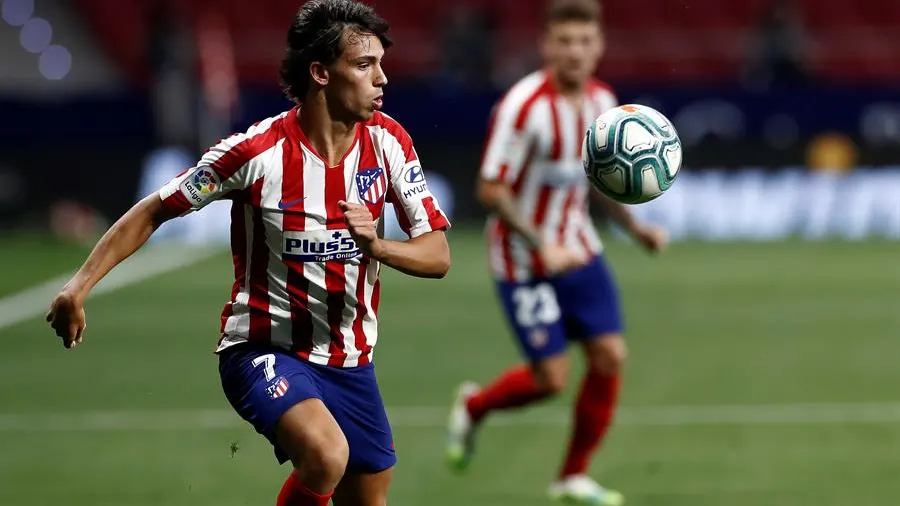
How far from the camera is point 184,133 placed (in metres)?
20.5

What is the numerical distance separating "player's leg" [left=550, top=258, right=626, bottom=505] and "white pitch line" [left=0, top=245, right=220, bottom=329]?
24.0 ft

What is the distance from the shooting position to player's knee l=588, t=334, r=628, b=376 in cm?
795

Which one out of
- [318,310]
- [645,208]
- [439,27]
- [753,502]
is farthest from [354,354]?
[439,27]

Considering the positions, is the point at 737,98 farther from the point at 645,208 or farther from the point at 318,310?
the point at 318,310

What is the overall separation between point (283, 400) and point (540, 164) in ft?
10.4

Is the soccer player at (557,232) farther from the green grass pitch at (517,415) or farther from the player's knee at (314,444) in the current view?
the player's knee at (314,444)

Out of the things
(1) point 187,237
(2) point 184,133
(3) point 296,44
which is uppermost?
(3) point 296,44

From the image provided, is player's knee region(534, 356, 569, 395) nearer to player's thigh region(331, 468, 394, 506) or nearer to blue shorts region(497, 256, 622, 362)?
blue shorts region(497, 256, 622, 362)

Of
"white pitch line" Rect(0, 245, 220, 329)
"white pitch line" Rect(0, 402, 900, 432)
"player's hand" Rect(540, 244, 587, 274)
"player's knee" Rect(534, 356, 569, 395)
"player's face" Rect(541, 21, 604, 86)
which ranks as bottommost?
"white pitch line" Rect(0, 245, 220, 329)

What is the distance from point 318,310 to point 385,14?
68.2ft

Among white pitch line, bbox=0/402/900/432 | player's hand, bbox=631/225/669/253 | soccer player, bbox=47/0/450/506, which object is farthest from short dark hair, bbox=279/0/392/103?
white pitch line, bbox=0/402/900/432

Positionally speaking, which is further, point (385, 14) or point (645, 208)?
point (385, 14)

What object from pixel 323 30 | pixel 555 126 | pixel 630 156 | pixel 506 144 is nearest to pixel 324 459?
A: pixel 323 30

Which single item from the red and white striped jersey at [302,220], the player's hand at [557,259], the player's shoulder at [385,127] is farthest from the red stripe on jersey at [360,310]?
the player's hand at [557,259]
